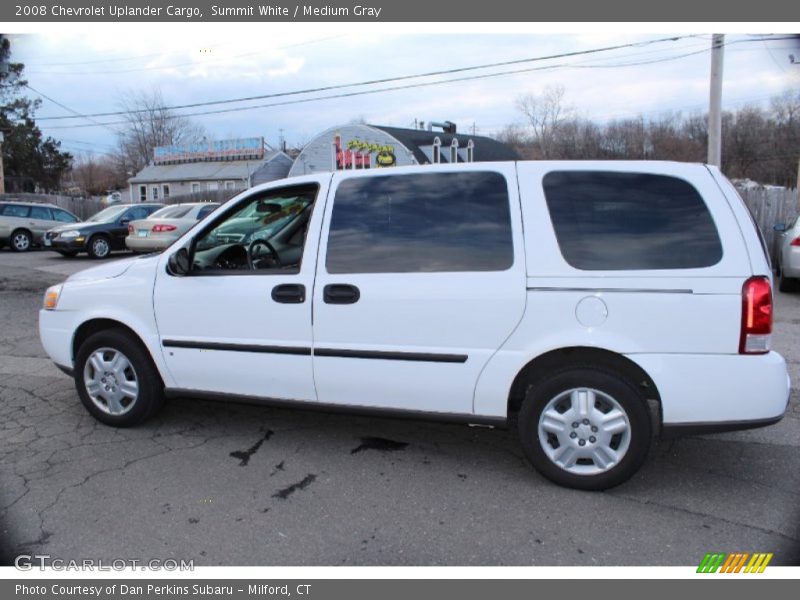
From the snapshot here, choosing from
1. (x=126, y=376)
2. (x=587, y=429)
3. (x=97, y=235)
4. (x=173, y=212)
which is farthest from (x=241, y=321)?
(x=97, y=235)

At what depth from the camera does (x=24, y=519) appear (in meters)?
3.24

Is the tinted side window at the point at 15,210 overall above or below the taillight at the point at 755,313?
above

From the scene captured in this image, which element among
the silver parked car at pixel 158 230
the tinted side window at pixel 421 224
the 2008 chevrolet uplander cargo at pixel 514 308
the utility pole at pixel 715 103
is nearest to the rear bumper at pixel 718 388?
the 2008 chevrolet uplander cargo at pixel 514 308

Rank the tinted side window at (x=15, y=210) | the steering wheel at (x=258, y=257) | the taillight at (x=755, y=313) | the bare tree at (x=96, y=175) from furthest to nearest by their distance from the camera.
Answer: the bare tree at (x=96, y=175) → the tinted side window at (x=15, y=210) → the steering wheel at (x=258, y=257) → the taillight at (x=755, y=313)

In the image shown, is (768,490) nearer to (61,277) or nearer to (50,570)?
(50,570)

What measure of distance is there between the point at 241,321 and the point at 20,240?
18.1m

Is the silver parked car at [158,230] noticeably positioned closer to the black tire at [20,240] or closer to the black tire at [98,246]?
the black tire at [98,246]

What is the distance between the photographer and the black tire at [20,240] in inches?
731

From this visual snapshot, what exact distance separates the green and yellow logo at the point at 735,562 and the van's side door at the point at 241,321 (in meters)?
2.29

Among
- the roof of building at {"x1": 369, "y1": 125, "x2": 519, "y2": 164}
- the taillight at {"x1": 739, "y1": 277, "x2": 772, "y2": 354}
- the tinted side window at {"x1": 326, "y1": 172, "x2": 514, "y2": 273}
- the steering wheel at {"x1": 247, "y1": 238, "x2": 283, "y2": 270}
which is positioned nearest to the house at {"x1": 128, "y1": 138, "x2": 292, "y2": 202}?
the roof of building at {"x1": 369, "y1": 125, "x2": 519, "y2": 164}

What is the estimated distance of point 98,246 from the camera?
16.1 metres

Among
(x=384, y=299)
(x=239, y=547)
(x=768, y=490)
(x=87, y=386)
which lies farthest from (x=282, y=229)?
(x=768, y=490)

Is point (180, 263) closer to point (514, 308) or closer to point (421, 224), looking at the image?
point (421, 224)

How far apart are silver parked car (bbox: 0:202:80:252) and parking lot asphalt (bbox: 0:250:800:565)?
1633cm
